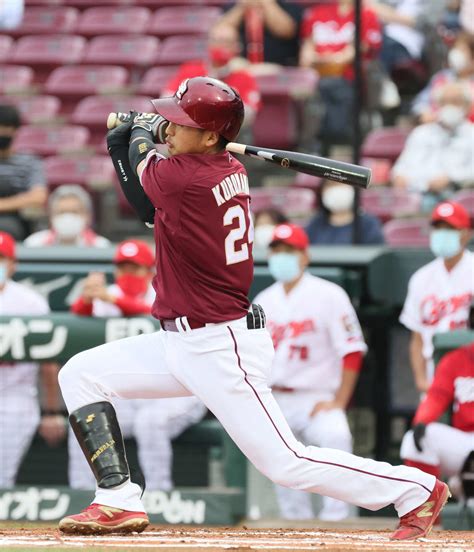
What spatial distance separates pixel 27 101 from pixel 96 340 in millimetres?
4317

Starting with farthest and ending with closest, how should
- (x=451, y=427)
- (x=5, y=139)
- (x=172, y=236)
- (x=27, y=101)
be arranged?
(x=27, y=101), (x=5, y=139), (x=451, y=427), (x=172, y=236)

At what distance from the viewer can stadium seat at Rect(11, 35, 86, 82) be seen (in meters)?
11.0

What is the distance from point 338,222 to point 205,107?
396 centimetres

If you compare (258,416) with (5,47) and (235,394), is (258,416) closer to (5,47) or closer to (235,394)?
(235,394)

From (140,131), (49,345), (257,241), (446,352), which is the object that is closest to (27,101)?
(257,241)

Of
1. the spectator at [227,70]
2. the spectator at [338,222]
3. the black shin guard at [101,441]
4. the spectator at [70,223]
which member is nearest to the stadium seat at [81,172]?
the spectator at [227,70]

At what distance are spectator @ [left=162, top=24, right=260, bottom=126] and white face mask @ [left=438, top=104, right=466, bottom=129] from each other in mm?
1255

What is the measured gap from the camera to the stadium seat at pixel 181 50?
10508 mm

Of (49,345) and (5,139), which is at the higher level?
(5,139)

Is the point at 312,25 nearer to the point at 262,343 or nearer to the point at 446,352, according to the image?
the point at 446,352

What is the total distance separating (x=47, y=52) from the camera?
434 inches

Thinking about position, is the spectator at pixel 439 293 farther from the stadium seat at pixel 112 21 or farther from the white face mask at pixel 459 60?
the stadium seat at pixel 112 21

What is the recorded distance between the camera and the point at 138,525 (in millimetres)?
4281

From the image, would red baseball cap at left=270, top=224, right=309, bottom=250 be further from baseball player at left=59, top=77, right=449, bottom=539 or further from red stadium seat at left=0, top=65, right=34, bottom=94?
red stadium seat at left=0, top=65, right=34, bottom=94
